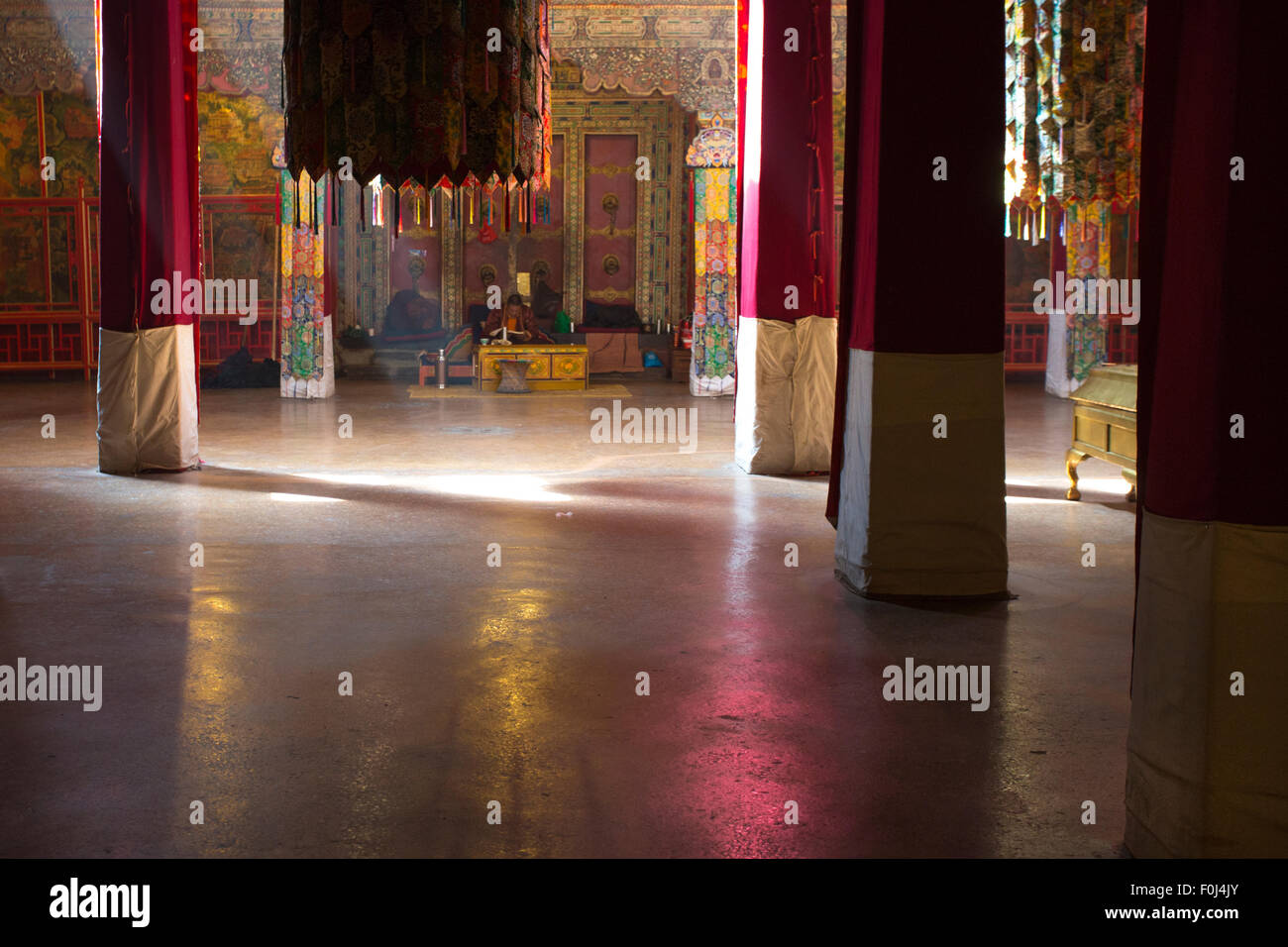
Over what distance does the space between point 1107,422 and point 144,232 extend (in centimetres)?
579

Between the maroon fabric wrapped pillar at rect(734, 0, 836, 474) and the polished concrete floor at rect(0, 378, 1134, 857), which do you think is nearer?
the polished concrete floor at rect(0, 378, 1134, 857)

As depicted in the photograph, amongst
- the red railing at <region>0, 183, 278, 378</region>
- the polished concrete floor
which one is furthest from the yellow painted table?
the polished concrete floor

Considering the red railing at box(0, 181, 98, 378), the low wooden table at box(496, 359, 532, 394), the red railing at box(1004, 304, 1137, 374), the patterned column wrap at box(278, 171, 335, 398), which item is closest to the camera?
the patterned column wrap at box(278, 171, 335, 398)

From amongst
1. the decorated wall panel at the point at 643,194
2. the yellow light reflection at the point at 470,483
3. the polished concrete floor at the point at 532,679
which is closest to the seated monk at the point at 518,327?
the decorated wall panel at the point at 643,194

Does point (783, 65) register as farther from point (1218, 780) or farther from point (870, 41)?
point (1218, 780)

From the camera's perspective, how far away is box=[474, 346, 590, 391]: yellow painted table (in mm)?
12984

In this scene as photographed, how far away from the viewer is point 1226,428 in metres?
2.32

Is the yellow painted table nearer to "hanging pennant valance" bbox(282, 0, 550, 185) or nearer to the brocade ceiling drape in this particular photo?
the brocade ceiling drape

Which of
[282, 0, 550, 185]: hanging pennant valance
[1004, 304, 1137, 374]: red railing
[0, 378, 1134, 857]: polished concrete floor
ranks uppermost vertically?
[282, 0, 550, 185]: hanging pennant valance

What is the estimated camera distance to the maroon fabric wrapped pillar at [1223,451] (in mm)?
2279

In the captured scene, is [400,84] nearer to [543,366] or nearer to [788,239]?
[788,239]

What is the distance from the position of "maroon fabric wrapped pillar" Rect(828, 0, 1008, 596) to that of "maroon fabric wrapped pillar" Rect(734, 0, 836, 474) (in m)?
2.71

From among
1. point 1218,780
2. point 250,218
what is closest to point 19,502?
point 1218,780
